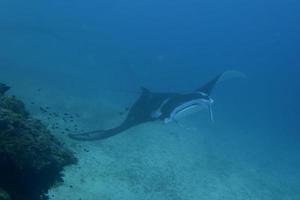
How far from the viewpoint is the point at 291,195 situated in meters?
14.0

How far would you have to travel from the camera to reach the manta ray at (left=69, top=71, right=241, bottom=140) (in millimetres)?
9875

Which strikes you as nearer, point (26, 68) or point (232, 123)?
point (26, 68)

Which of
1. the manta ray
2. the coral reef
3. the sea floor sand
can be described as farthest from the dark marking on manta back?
the coral reef

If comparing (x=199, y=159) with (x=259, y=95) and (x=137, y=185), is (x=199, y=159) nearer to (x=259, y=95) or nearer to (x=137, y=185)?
(x=137, y=185)

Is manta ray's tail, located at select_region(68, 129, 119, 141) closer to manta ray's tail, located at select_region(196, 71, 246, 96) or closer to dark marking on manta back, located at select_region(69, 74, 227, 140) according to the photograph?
dark marking on manta back, located at select_region(69, 74, 227, 140)

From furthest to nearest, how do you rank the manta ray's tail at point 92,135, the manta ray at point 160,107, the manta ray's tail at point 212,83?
the manta ray's tail at point 212,83, the manta ray's tail at point 92,135, the manta ray at point 160,107

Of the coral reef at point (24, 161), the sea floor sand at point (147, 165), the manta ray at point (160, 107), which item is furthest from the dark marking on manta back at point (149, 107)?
the coral reef at point (24, 161)

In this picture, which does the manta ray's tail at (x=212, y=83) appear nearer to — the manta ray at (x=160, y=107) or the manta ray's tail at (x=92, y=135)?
the manta ray at (x=160, y=107)

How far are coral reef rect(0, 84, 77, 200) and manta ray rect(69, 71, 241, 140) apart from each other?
3.61 metres

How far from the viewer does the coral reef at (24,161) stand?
20.4ft

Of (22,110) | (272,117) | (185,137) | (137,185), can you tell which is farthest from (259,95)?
(22,110)

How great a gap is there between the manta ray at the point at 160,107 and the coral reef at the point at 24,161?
11.8 feet

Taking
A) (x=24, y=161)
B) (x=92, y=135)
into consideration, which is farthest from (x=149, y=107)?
(x=24, y=161)

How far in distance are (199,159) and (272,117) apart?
17.7 meters
